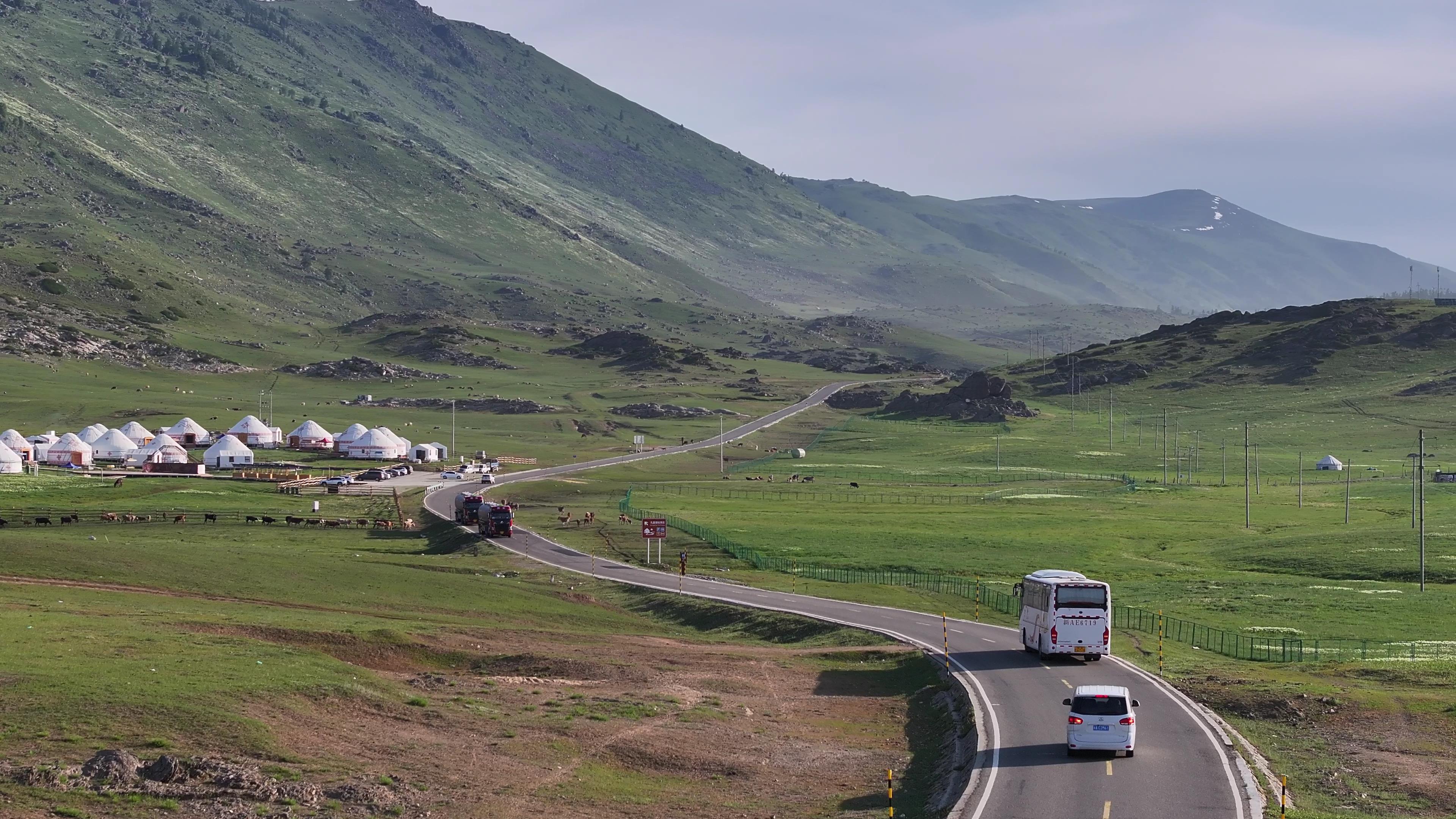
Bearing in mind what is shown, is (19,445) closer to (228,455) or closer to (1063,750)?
(228,455)

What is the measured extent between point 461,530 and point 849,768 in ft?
252

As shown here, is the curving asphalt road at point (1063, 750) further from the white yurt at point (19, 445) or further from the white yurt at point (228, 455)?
the white yurt at point (19, 445)

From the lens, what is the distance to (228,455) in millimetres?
193250

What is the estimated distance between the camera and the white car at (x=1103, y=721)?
42.9m

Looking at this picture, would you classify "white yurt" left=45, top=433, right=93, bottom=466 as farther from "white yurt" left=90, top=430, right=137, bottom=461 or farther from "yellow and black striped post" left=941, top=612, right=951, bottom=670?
"yellow and black striped post" left=941, top=612, right=951, bottom=670

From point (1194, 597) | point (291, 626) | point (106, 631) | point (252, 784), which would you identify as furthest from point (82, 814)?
point (1194, 597)

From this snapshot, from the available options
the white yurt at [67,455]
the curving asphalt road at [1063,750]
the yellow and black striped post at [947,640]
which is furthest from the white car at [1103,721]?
the white yurt at [67,455]

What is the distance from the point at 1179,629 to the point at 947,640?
15.9 m

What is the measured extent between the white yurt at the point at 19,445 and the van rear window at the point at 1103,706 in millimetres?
166463

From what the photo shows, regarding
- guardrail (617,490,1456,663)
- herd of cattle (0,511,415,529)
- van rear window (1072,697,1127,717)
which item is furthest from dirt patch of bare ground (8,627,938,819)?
herd of cattle (0,511,415,529)

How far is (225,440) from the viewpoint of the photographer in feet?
641

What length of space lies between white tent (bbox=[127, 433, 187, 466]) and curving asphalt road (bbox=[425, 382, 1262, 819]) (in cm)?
13202

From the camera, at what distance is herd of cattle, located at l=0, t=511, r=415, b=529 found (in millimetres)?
114375

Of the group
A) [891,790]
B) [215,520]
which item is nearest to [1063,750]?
[891,790]
